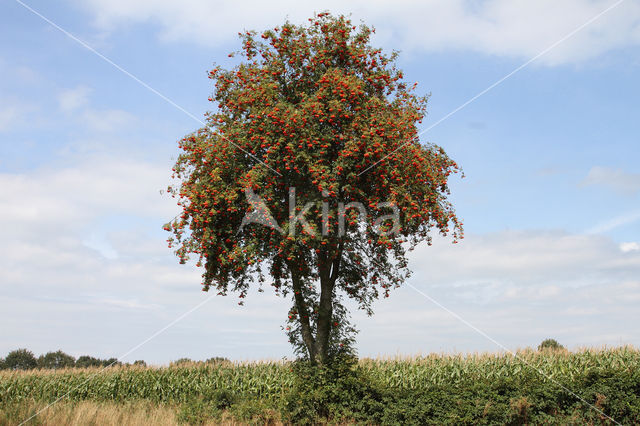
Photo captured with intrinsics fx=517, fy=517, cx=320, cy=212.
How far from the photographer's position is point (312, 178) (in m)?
17.0

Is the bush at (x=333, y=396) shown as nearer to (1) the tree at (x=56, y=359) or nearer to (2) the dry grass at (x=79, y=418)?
(2) the dry grass at (x=79, y=418)

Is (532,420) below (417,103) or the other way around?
below

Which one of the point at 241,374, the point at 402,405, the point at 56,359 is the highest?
the point at 56,359

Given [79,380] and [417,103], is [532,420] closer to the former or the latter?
[417,103]

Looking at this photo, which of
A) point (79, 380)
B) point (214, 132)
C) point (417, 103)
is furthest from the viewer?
point (79, 380)

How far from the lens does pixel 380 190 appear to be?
1720 centimetres

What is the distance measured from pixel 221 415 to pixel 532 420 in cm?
926

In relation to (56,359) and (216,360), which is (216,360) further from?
(56,359)

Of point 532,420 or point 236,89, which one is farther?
point 236,89

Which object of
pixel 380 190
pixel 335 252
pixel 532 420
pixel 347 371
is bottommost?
pixel 532 420

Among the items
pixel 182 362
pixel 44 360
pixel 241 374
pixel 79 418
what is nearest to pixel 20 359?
pixel 44 360

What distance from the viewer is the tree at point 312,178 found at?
1648cm

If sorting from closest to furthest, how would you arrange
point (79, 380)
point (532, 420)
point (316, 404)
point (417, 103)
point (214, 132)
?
point (532, 420), point (316, 404), point (214, 132), point (417, 103), point (79, 380)

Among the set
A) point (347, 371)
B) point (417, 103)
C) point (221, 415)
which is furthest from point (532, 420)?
point (417, 103)
